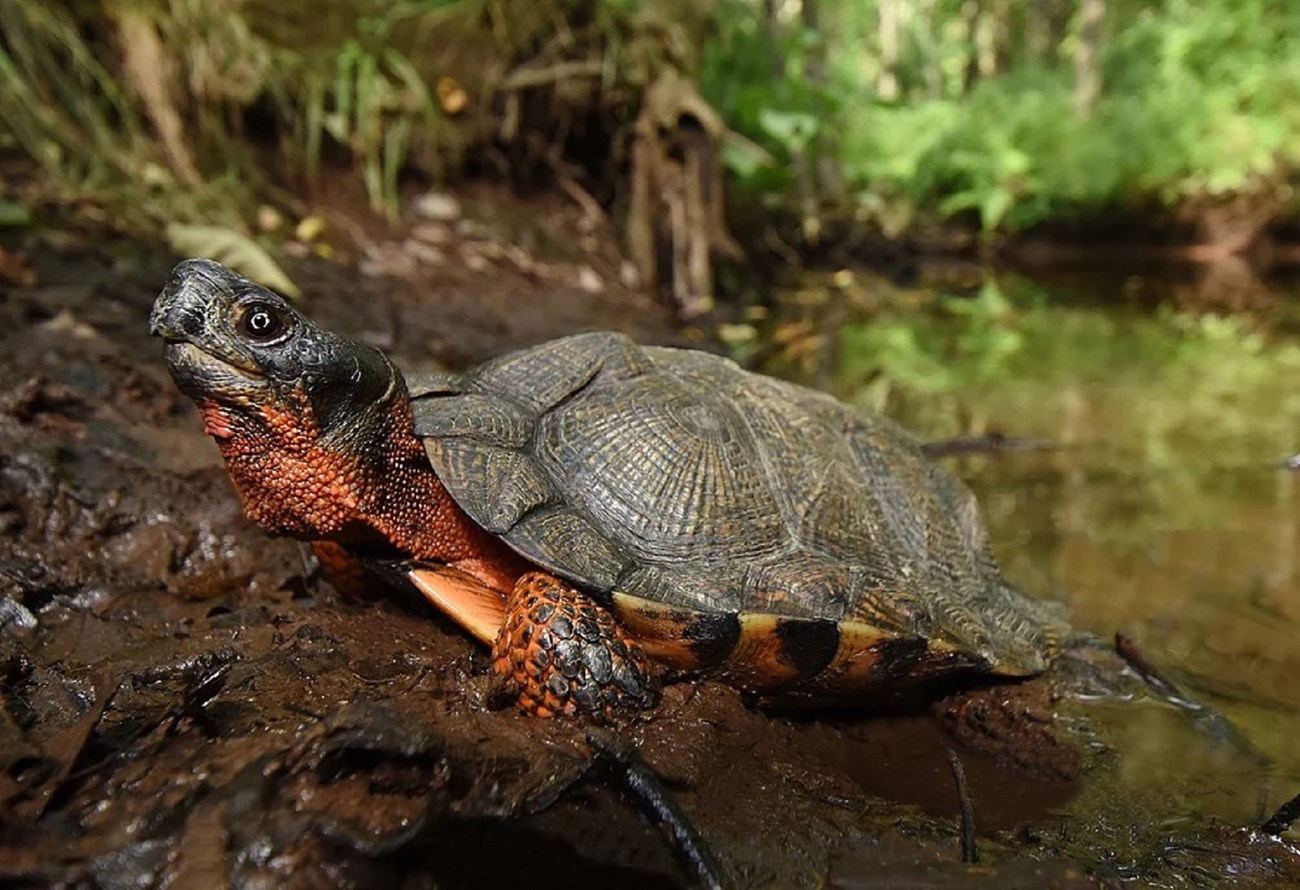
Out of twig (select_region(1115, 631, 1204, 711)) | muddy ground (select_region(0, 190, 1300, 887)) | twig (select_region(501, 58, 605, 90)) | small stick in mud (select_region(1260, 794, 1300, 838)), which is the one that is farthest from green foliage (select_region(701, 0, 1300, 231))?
small stick in mud (select_region(1260, 794, 1300, 838))

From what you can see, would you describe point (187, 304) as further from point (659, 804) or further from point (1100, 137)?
point (1100, 137)

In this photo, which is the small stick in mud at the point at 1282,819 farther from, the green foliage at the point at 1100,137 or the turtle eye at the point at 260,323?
the green foliage at the point at 1100,137

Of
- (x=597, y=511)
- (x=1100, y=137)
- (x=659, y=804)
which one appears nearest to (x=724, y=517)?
(x=597, y=511)

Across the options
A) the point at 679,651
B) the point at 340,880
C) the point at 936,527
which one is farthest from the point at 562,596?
the point at 936,527

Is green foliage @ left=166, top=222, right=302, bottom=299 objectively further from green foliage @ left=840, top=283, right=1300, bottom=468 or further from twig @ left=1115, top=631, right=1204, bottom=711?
twig @ left=1115, top=631, right=1204, bottom=711

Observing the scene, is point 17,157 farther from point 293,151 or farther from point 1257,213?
point 1257,213
